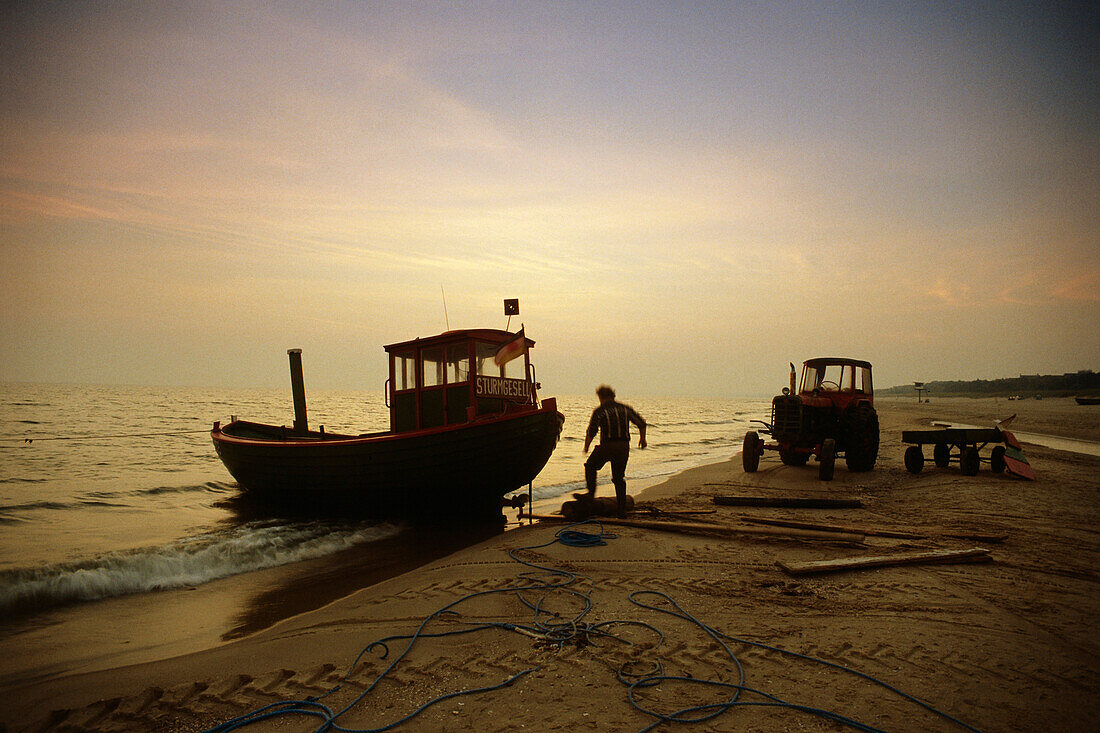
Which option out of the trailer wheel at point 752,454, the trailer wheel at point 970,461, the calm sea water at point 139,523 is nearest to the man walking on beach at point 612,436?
the calm sea water at point 139,523

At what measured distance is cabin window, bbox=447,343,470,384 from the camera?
1015 centimetres

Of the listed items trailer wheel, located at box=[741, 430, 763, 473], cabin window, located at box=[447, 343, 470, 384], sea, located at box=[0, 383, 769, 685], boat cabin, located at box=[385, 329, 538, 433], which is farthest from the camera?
trailer wheel, located at box=[741, 430, 763, 473]

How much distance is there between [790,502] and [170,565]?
971 centimetres

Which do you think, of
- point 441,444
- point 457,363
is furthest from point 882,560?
point 457,363

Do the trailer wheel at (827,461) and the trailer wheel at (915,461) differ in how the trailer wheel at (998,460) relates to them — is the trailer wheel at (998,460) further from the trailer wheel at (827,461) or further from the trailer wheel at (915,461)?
the trailer wheel at (827,461)

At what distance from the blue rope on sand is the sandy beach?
3 centimetres

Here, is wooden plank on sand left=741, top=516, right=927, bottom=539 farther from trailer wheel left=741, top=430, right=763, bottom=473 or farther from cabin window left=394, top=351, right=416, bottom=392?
trailer wheel left=741, top=430, right=763, bottom=473

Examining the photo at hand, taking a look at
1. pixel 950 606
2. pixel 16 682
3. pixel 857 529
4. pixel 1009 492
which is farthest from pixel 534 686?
pixel 1009 492

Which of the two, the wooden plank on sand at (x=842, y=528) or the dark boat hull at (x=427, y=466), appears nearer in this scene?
the wooden plank on sand at (x=842, y=528)

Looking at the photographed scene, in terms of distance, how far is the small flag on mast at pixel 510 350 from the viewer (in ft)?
33.3

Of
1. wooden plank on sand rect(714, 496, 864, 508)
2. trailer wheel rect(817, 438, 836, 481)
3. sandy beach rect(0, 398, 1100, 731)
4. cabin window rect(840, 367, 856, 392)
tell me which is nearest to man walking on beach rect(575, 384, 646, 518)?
sandy beach rect(0, 398, 1100, 731)

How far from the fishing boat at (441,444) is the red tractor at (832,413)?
6.31 m

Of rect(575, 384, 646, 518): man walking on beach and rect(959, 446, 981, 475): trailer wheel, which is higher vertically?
rect(575, 384, 646, 518): man walking on beach

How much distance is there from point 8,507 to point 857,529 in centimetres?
1610
